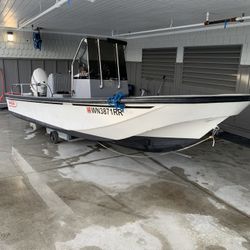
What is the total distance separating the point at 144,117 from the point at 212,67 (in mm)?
3992

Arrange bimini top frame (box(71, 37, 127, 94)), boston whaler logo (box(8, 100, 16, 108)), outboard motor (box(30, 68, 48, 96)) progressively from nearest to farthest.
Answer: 1. bimini top frame (box(71, 37, 127, 94))
2. outboard motor (box(30, 68, 48, 96))
3. boston whaler logo (box(8, 100, 16, 108))

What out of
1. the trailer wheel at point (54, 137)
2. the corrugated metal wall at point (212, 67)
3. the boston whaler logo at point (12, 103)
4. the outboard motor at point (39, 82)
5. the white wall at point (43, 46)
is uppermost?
the white wall at point (43, 46)

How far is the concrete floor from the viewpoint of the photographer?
2.54 meters

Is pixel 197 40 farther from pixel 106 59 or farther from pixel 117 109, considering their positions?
pixel 117 109

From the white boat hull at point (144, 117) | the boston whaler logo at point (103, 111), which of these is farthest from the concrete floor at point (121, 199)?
the boston whaler logo at point (103, 111)

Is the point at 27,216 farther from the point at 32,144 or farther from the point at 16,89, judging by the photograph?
the point at 16,89

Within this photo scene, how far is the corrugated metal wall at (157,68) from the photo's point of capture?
821 cm

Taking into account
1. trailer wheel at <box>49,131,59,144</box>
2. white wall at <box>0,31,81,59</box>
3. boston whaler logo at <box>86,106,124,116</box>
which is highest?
white wall at <box>0,31,81,59</box>

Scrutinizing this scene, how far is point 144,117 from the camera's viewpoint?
3627 mm

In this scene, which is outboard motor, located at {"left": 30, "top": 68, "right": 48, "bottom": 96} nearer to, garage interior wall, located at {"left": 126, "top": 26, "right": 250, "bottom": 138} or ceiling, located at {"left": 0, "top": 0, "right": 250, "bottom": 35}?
ceiling, located at {"left": 0, "top": 0, "right": 250, "bottom": 35}

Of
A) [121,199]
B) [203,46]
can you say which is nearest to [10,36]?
[203,46]

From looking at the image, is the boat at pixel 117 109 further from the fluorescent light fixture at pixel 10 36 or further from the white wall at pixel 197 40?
the fluorescent light fixture at pixel 10 36

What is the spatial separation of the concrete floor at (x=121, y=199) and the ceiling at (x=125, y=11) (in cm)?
269

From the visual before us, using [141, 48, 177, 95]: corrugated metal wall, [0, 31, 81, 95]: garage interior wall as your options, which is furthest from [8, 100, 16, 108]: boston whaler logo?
[141, 48, 177, 95]: corrugated metal wall
